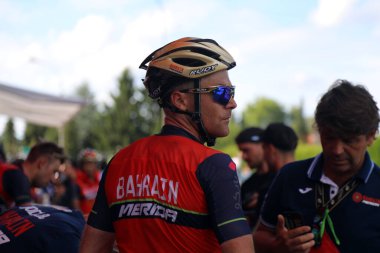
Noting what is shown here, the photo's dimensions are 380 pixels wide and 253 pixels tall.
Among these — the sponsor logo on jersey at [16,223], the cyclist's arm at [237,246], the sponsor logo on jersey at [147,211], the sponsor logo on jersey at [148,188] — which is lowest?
the sponsor logo on jersey at [16,223]

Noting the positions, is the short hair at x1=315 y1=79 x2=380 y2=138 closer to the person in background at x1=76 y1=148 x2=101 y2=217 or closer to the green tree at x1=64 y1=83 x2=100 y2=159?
the person in background at x1=76 y1=148 x2=101 y2=217

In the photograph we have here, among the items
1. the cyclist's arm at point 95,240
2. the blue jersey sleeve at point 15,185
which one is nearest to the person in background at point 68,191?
the blue jersey sleeve at point 15,185

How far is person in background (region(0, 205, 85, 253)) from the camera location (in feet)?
10.1

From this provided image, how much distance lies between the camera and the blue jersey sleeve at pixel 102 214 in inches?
102

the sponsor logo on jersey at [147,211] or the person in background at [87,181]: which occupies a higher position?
the sponsor logo on jersey at [147,211]

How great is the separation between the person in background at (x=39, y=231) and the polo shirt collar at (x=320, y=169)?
1379 millimetres

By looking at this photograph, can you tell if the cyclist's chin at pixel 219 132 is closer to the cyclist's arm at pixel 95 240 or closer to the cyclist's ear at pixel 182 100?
the cyclist's ear at pixel 182 100

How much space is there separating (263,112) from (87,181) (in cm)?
13479

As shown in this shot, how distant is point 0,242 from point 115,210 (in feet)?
3.20

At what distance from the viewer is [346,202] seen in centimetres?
312

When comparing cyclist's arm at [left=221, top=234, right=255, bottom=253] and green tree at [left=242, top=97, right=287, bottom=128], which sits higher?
cyclist's arm at [left=221, top=234, right=255, bottom=253]

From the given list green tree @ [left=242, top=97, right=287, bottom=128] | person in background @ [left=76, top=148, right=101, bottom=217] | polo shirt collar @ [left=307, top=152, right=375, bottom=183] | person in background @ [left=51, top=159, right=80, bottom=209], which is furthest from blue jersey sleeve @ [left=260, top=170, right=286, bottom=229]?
green tree @ [left=242, top=97, right=287, bottom=128]

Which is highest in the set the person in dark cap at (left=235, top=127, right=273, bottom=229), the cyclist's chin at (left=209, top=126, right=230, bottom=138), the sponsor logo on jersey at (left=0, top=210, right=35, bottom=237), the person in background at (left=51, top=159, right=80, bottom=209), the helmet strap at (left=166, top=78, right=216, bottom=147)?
the helmet strap at (left=166, top=78, right=216, bottom=147)

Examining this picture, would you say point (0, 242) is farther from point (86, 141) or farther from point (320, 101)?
point (86, 141)
